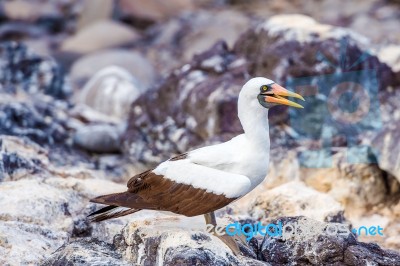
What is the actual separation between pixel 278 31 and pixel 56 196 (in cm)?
416

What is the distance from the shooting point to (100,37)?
19219mm

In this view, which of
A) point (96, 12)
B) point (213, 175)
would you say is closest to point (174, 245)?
point (213, 175)

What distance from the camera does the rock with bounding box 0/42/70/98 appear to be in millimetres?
12102

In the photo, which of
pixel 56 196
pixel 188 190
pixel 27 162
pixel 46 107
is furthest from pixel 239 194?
pixel 46 107

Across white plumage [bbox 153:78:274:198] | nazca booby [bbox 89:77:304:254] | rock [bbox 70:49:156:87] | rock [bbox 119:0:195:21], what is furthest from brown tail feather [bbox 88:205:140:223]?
rock [bbox 119:0:195:21]

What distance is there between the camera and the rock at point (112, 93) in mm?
12320

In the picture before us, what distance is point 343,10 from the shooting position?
20.1 meters

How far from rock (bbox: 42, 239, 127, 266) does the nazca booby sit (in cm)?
24

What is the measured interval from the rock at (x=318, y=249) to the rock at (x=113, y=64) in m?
10.5

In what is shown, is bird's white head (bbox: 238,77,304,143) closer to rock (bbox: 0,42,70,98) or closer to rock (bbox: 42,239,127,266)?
rock (bbox: 42,239,127,266)

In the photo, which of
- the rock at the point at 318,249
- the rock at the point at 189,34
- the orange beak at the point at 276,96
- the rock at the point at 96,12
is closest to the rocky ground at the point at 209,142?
the rock at the point at 318,249

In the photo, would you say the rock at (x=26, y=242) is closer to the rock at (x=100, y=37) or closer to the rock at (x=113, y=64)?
the rock at (x=113, y=64)

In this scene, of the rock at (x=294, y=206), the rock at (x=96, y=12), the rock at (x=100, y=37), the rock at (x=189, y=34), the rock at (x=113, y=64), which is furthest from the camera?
the rock at (x=96, y=12)

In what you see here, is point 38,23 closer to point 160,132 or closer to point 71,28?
point 71,28
